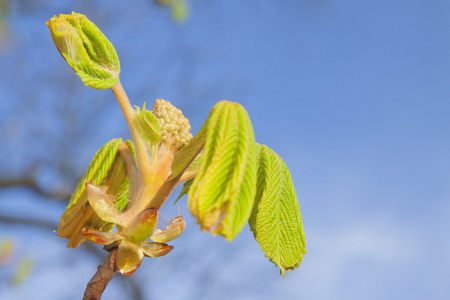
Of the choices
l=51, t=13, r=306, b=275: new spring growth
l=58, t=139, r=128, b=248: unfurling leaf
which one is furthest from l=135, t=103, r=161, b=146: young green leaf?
l=58, t=139, r=128, b=248: unfurling leaf

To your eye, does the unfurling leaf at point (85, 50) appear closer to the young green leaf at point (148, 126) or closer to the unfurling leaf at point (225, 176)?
the young green leaf at point (148, 126)

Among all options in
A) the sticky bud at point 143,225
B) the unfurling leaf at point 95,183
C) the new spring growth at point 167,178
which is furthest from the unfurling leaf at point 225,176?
the unfurling leaf at point 95,183

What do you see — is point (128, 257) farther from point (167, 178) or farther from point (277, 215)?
point (277, 215)

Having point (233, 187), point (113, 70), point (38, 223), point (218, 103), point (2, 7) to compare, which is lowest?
point (233, 187)

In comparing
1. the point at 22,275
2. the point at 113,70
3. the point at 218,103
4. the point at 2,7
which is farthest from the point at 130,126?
the point at 22,275

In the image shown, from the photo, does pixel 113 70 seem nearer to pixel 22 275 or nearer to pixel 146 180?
pixel 146 180
